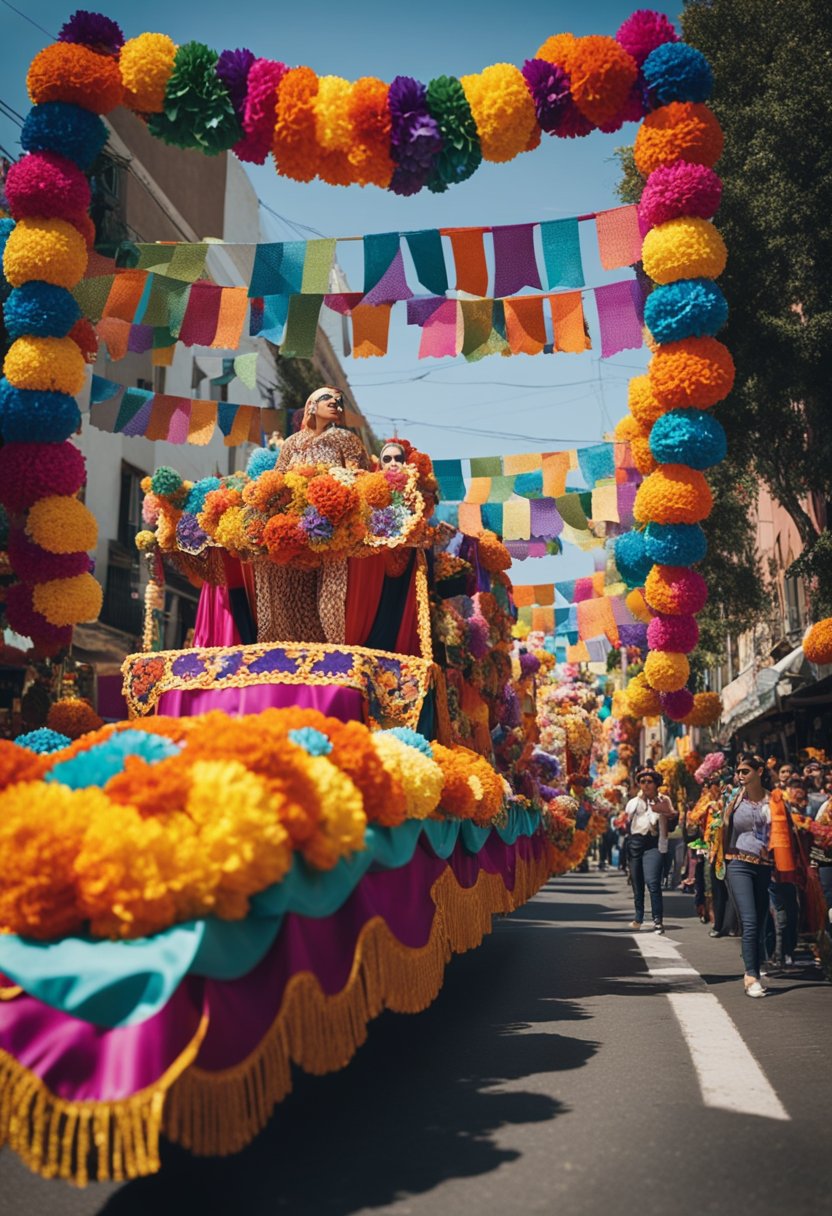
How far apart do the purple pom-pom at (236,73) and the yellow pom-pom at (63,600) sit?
13.6ft

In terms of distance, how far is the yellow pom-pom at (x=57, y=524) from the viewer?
10.3 m

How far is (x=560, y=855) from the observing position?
1653cm

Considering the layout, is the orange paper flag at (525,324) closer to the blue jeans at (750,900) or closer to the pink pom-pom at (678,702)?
the pink pom-pom at (678,702)

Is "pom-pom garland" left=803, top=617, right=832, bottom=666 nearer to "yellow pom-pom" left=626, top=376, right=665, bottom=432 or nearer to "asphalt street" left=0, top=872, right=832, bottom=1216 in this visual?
"yellow pom-pom" left=626, top=376, right=665, bottom=432

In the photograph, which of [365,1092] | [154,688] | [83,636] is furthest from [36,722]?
[83,636]

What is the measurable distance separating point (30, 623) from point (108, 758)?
620 centimetres

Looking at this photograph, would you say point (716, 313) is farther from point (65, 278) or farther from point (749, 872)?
point (65, 278)

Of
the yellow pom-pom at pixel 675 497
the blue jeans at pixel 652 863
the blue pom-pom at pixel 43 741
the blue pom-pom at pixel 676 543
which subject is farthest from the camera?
the blue jeans at pixel 652 863

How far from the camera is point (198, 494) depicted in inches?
375

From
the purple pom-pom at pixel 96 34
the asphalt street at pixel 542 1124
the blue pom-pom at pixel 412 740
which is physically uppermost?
the purple pom-pom at pixel 96 34

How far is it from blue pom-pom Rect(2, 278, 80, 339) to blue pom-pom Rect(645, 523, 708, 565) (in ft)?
17.6

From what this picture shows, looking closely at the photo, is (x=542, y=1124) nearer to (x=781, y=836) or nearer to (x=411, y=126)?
(x=781, y=836)

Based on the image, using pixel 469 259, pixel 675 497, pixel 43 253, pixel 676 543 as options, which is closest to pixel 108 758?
pixel 43 253

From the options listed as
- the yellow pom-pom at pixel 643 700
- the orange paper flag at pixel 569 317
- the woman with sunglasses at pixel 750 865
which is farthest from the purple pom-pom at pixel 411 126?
the woman with sunglasses at pixel 750 865
